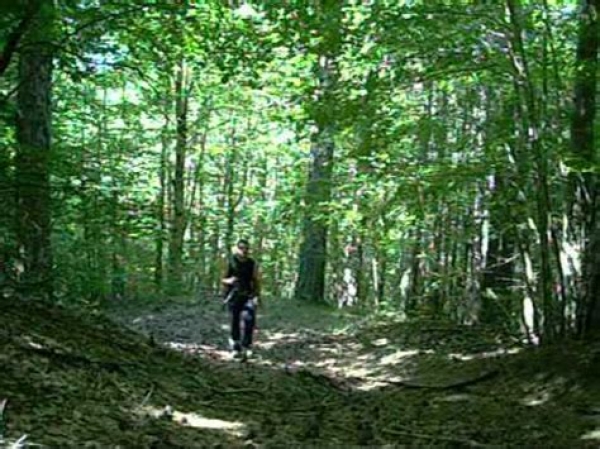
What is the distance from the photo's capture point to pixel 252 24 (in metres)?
9.55

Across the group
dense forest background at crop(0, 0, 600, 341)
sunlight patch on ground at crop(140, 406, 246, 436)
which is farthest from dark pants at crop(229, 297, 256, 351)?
sunlight patch on ground at crop(140, 406, 246, 436)

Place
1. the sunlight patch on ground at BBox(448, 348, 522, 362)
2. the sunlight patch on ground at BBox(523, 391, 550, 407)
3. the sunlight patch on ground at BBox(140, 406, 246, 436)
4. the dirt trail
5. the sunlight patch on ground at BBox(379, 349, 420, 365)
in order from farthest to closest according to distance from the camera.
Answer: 1. the sunlight patch on ground at BBox(379, 349, 420, 365)
2. the sunlight patch on ground at BBox(448, 348, 522, 362)
3. the sunlight patch on ground at BBox(523, 391, 550, 407)
4. the dirt trail
5. the sunlight patch on ground at BBox(140, 406, 246, 436)

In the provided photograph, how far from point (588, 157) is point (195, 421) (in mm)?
4851

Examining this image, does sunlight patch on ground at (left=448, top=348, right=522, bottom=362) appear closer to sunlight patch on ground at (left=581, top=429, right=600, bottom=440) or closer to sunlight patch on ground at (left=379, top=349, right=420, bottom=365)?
sunlight patch on ground at (left=379, top=349, right=420, bottom=365)

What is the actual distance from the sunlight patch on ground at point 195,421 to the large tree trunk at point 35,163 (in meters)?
2.37

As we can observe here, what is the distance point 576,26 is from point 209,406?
608cm

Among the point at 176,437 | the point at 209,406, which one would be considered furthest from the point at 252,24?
the point at 176,437

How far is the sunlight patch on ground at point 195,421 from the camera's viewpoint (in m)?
6.02

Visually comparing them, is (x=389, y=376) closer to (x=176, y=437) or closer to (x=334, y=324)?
(x=176, y=437)

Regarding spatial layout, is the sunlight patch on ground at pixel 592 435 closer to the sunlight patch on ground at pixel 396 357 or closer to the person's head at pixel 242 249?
the sunlight patch on ground at pixel 396 357

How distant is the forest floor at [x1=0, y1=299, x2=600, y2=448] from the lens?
5391 mm

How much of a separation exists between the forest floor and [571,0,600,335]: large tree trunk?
0.45 m

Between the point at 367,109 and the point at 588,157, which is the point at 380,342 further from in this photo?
the point at 588,157

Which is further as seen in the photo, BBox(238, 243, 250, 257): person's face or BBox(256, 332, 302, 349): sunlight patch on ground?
BBox(256, 332, 302, 349): sunlight patch on ground
